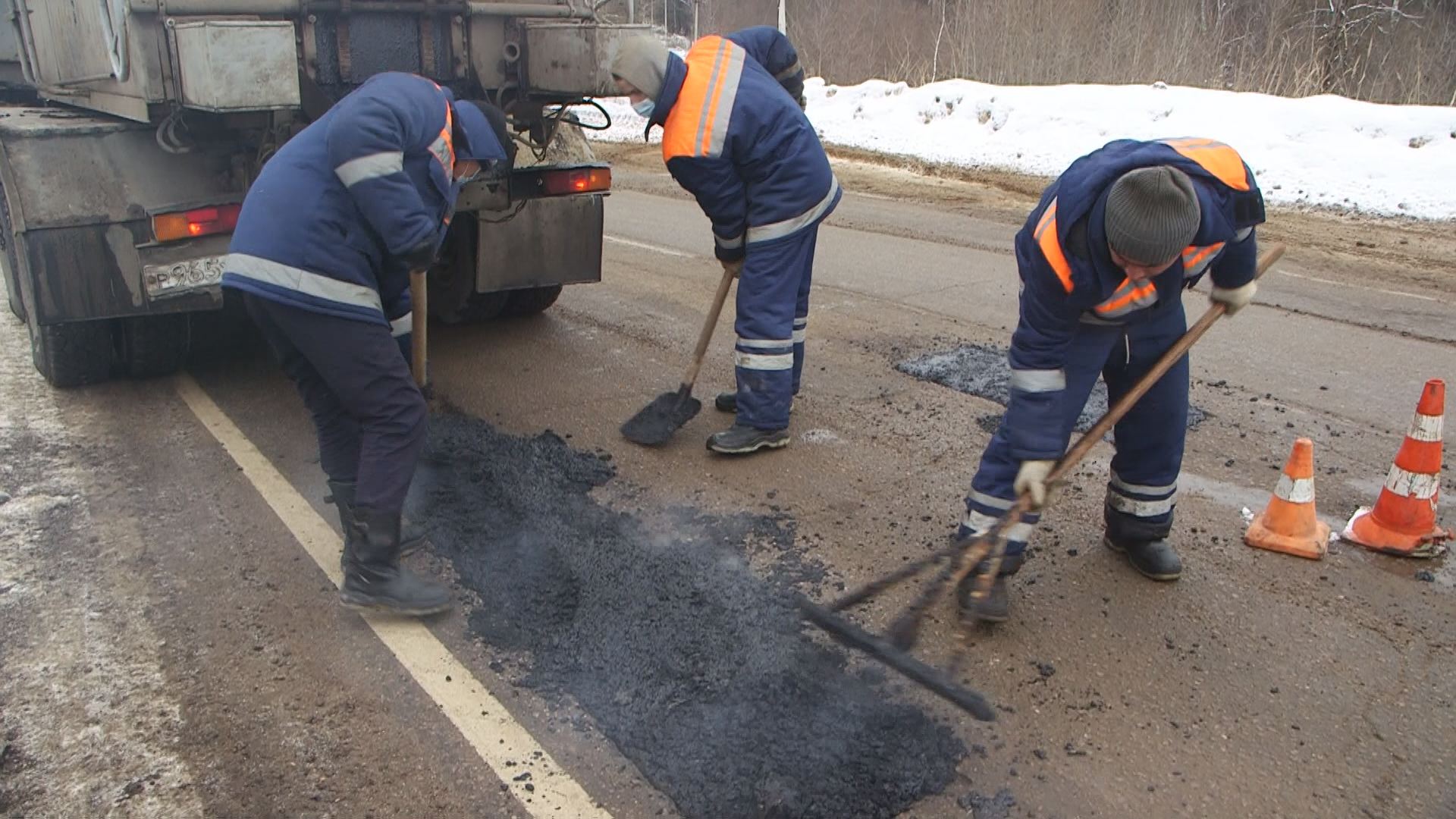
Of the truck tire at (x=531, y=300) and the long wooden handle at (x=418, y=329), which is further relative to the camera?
the truck tire at (x=531, y=300)

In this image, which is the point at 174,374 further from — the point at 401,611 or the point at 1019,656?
the point at 1019,656

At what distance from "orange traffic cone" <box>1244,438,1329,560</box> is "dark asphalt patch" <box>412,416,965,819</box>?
5.20 ft

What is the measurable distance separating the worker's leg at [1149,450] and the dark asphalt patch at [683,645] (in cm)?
Result: 105

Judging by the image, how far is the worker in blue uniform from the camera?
3.10 metres

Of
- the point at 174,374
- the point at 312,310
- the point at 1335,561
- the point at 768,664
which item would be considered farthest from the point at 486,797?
the point at 174,374

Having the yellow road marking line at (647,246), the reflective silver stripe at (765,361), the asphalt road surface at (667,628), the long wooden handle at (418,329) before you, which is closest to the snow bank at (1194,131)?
the yellow road marking line at (647,246)

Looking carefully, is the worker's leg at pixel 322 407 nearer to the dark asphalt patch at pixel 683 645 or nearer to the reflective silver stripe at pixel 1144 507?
the dark asphalt patch at pixel 683 645

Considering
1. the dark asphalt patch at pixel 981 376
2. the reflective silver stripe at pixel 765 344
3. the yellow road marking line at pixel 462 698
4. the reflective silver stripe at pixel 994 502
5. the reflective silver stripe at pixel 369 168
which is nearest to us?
the yellow road marking line at pixel 462 698

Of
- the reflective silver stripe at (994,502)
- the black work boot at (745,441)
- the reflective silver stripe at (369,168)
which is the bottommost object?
the black work boot at (745,441)

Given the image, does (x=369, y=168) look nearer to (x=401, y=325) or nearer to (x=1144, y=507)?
(x=401, y=325)

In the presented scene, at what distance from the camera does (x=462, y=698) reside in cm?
291

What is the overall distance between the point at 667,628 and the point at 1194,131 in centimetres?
1139

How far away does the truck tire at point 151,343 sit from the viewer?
5176 mm

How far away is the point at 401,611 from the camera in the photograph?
3295 millimetres
